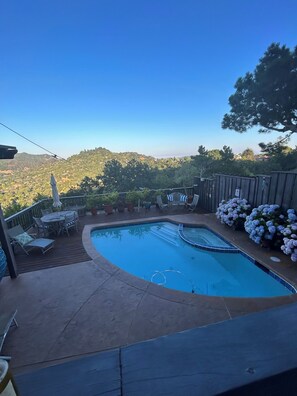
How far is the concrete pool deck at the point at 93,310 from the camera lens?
2.78 meters

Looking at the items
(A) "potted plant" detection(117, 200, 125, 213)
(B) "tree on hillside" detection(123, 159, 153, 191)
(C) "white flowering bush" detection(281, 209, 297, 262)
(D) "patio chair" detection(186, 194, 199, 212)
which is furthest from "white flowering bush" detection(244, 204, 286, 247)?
(B) "tree on hillside" detection(123, 159, 153, 191)

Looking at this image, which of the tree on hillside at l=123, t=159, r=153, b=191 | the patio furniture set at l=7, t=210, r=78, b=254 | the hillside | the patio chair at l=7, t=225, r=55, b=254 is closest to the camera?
the patio chair at l=7, t=225, r=55, b=254

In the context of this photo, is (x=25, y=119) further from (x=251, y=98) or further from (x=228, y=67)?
(x=251, y=98)

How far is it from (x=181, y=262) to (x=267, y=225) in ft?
7.98

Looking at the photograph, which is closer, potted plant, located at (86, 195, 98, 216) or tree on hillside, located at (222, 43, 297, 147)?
potted plant, located at (86, 195, 98, 216)

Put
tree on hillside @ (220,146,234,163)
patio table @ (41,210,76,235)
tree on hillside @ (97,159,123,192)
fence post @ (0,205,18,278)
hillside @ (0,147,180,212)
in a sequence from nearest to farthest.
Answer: fence post @ (0,205,18,278)
patio table @ (41,210,76,235)
hillside @ (0,147,180,212)
tree on hillside @ (97,159,123,192)
tree on hillside @ (220,146,234,163)

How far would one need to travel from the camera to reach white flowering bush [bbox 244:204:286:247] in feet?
16.8

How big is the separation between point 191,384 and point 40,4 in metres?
8.64

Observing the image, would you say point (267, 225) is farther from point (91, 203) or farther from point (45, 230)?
point (91, 203)

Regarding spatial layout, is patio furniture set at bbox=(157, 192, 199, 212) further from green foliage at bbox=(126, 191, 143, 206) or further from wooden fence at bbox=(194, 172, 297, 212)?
green foliage at bbox=(126, 191, 143, 206)

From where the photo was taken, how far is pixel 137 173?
1775 cm

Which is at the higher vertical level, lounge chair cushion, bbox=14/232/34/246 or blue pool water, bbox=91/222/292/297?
lounge chair cushion, bbox=14/232/34/246

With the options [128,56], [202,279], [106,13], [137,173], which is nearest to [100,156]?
[137,173]

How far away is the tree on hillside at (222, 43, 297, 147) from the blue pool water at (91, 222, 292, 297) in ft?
30.7
